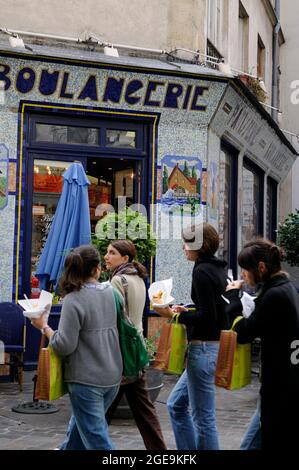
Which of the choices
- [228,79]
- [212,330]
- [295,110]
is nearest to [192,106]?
[228,79]

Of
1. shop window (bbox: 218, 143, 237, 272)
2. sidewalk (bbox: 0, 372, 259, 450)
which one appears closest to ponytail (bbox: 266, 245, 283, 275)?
sidewalk (bbox: 0, 372, 259, 450)

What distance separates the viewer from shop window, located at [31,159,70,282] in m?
11.1

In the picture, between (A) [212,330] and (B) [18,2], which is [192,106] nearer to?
(B) [18,2]

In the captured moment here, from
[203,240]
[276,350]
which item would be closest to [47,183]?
[203,240]

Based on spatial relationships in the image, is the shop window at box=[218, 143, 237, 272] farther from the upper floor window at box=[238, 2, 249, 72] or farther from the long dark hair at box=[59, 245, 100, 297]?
the long dark hair at box=[59, 245, 100, 297]

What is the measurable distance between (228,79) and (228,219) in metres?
3.28

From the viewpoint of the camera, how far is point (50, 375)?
470cm

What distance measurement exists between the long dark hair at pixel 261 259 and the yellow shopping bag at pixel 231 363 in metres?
0.44

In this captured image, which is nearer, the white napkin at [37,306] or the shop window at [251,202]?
the white napkin at [37,306]

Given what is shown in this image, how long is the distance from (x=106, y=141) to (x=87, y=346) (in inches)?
277

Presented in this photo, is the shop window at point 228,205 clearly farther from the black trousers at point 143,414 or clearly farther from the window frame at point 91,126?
the black trousers at point 143,414

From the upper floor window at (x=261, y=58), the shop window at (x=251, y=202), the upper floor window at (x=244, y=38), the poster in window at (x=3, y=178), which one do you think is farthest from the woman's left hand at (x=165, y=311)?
the upper floor window at (x=261, y=58)

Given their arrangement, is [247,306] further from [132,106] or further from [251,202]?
[251,202]

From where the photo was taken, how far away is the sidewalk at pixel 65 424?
6.63 meters
